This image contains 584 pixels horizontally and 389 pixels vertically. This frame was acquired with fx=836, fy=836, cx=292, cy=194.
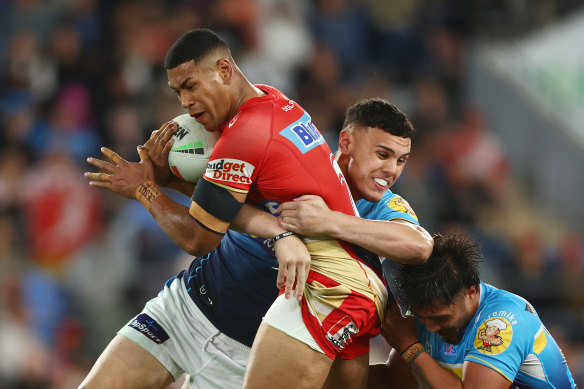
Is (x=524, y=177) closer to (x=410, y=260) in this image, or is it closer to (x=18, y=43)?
(x=18, y=43)

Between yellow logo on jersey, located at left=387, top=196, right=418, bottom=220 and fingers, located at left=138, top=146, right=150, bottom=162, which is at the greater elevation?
fingers, located at left=138, top=146, right=150, bottom=162

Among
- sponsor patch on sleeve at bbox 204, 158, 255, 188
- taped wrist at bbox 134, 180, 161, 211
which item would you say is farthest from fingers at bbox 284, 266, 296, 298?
taped wrist at bbox 134, 180, 161, 211

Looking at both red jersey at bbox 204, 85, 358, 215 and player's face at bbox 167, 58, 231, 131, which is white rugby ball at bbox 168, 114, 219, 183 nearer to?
player's face at bbox 167, 58, 231, 131

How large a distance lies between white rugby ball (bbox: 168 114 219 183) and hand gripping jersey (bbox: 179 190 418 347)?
472 mm

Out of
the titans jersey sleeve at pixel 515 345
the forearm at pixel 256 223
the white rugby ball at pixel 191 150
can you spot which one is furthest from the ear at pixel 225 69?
the titans jersey sleeve at pixel 515 345

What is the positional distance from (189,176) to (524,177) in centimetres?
729

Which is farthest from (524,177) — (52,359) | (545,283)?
(52,359)

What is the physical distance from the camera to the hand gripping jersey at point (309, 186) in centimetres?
376

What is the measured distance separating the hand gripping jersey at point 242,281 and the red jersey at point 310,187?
0.41 m

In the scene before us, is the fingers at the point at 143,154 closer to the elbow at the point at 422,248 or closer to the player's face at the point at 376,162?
the player's face at the point at 376,162

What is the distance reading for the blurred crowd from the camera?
789cm

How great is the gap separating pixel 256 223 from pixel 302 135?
0.47 meters

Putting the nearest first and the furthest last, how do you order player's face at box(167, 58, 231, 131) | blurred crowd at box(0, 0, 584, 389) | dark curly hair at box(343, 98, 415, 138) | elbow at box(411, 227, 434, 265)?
1. elbow at box(411, 227, 434, 265)
2. player's face at box(167, 58, 231, 131)
3. dark curly hair at box(343, 98, 415, 138)
4. blurred crowd at box(0, 0, 584, 389)

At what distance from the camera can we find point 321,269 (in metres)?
3.83
